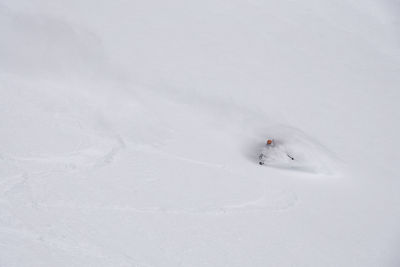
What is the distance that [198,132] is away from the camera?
3.34 meters

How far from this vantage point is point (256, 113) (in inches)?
139

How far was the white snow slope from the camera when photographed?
2166mm

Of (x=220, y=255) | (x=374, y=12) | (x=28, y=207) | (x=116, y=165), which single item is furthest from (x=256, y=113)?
(x=374, y=12)

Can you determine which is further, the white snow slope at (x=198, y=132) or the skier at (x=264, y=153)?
the skier at (x=264, y=153)

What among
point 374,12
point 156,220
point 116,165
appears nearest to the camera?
point 156,220

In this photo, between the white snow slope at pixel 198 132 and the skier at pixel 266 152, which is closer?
the white snow slope at pixel 198 132

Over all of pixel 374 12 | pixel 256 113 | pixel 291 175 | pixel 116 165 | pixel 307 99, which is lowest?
pixel 116 165

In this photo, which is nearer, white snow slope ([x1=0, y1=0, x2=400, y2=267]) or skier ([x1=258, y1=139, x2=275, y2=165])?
white snow slope ([x1=0, y1=0, x2=400, y2=267])

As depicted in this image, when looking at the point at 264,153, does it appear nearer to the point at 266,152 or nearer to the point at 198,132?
the point at 266,152

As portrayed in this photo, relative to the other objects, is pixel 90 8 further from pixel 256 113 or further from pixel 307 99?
pixel 307 99

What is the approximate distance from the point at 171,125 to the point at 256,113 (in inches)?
35.9

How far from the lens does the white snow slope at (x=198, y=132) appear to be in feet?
7.11

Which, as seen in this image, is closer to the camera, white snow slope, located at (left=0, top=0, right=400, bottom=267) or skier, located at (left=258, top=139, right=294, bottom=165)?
white snow slope, located at (left=0, top=0, right=400, bottom=267)

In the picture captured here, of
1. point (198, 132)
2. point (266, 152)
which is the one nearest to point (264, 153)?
point (266, 152)
